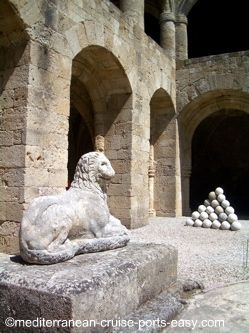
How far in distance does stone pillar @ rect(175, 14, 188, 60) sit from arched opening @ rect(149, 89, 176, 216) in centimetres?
148

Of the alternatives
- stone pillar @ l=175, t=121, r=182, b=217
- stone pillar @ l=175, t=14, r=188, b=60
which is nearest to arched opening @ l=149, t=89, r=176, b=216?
stone pillar @ l=175, t=121, r=182, b=217

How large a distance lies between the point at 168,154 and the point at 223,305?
6.70m

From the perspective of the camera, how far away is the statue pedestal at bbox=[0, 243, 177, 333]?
1.89 meters

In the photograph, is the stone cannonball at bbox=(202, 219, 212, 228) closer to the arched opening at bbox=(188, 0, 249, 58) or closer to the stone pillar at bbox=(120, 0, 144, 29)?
the stone pillar at bbox=(120, 0, 144, 29)

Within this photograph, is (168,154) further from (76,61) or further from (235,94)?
(76,61)

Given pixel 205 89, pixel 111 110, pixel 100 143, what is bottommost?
pixel 100 143

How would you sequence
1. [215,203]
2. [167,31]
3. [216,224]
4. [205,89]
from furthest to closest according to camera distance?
[167,31] < [205,89] < [215,203] < [216,224]

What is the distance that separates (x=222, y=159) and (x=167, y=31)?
6.09m

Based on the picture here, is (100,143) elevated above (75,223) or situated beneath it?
elevated above

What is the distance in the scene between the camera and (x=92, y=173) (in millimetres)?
2867

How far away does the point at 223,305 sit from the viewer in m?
2.71

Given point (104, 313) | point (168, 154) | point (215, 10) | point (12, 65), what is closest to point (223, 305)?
point (104, 313)

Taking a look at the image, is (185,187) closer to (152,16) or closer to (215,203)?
(215,203)

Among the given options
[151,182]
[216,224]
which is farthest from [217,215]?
[151,182]
